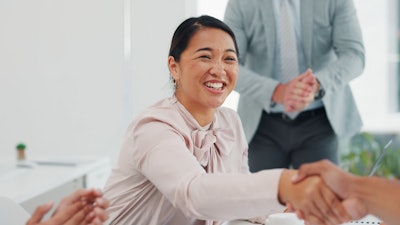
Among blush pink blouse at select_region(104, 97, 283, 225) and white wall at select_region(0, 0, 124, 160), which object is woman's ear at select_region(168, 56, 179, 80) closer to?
blush pink blouse at select_region(104, 97, 283, 225)

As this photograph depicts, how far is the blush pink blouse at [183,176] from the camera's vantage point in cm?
137

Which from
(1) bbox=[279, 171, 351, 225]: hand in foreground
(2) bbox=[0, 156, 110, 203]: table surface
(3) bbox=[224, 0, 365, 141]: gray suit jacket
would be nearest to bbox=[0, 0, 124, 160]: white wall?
(2) bbox=[0, 156, 110, 203]: table surface

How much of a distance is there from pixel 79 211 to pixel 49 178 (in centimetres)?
125

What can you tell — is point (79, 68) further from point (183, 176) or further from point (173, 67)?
point (183, 176)

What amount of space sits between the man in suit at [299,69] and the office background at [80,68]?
69.0 inches

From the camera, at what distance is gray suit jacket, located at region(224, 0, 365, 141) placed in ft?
8.84

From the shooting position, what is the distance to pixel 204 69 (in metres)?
1.85

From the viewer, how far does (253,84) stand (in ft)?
8.63

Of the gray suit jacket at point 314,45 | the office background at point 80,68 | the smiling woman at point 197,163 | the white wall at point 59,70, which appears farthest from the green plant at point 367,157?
the smiling woman at point 197,163

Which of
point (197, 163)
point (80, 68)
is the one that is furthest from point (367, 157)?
point (197, 163)

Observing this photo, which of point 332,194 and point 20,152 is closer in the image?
point 332,194

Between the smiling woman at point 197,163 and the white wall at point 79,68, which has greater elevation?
the smiling woman at point 197,163

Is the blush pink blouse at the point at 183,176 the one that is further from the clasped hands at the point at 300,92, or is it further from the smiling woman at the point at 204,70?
the clasped hands at the point at 300,92

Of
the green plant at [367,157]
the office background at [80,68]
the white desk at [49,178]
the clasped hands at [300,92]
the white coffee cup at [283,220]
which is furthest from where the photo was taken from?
the green plant at [367,157]
